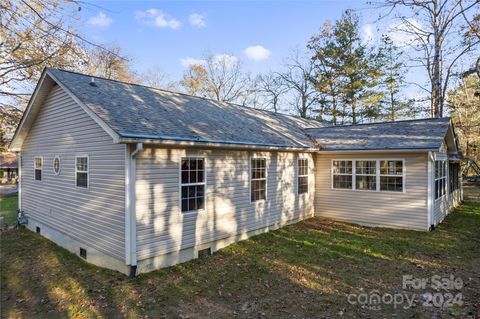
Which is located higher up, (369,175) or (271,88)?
(271,88)

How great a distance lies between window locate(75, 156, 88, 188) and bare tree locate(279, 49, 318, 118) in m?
23.6

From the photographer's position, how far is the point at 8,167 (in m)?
41.1

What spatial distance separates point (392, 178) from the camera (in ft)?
33.7

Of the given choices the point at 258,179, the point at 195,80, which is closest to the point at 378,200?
the point at 258,179

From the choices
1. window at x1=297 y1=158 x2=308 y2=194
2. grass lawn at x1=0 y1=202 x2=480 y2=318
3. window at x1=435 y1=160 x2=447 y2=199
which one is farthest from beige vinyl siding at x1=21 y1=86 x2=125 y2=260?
window at x1=435 y1=160 x2=447 y2=199

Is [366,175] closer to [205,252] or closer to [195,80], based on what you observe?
[205,252]

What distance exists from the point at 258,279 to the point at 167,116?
15.8ft

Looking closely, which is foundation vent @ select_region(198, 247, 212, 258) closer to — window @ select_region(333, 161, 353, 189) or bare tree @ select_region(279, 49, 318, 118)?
window @ select_region(333, 161, 353, 189)

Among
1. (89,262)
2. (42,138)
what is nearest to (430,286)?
(89,262)

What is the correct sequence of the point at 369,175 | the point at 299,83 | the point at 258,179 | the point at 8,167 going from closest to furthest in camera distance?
the point at 258,179 → the point at 369,175 → the point at 299,83 → the point at 8,167

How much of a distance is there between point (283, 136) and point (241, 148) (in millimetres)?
3240

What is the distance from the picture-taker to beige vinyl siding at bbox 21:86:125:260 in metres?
6.54

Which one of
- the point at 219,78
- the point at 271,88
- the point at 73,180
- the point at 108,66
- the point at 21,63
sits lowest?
the point at 73,180

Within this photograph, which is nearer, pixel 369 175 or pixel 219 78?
pixel 369 175
